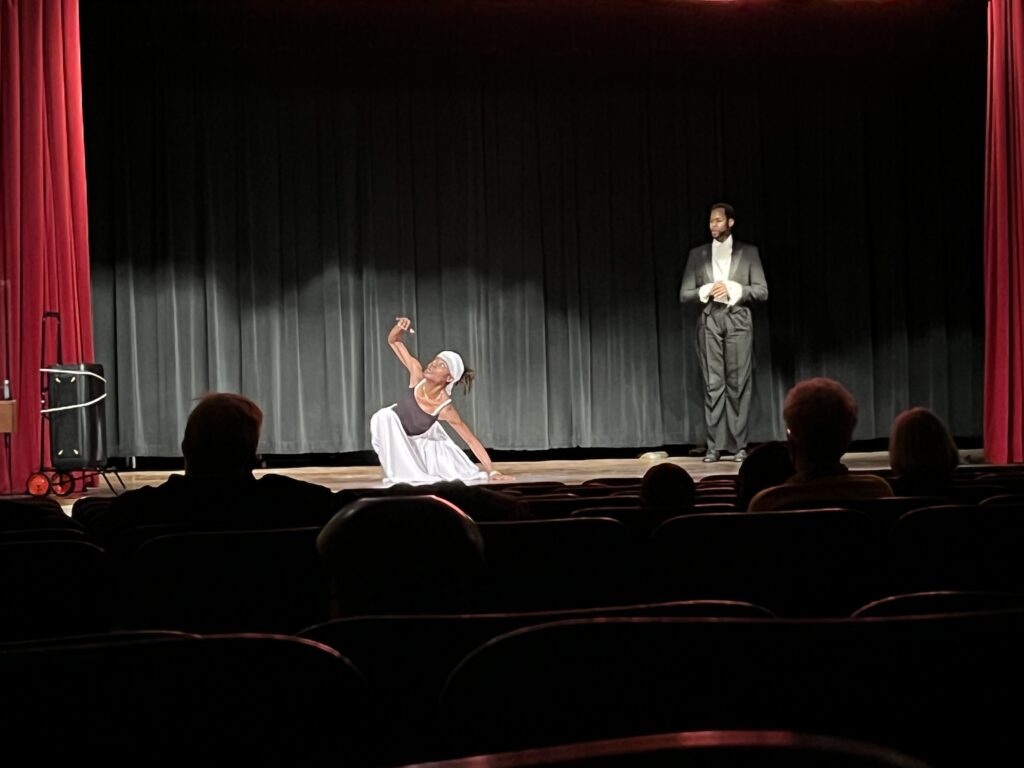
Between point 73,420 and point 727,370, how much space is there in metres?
5.71

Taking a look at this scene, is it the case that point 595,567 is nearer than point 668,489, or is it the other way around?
point 595,567

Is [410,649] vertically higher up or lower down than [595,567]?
higher up

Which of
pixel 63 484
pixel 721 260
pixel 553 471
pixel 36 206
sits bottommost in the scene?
pixel 553 471

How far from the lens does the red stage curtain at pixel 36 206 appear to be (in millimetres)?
8609

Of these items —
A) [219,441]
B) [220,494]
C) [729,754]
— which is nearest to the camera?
[729,754]

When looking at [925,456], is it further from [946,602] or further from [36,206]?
[36,206]

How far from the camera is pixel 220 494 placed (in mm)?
3150

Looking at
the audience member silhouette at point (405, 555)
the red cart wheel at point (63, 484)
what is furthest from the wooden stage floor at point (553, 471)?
the audience member silhouette at point (405, 555)

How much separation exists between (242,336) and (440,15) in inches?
139

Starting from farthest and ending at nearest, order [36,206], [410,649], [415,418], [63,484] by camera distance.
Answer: [415,418], [36,206], [63,484], [410,649]

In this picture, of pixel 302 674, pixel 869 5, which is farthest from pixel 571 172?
pixel 302 674

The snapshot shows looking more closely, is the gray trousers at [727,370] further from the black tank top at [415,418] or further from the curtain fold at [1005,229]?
the black tank top at [415,418]

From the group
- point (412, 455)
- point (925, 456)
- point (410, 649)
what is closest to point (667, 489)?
point (925, 456)

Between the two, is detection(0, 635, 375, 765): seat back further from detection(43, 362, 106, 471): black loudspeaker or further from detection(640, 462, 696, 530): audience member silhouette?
detection(43, 362, 106, 471): black loudspeaker
